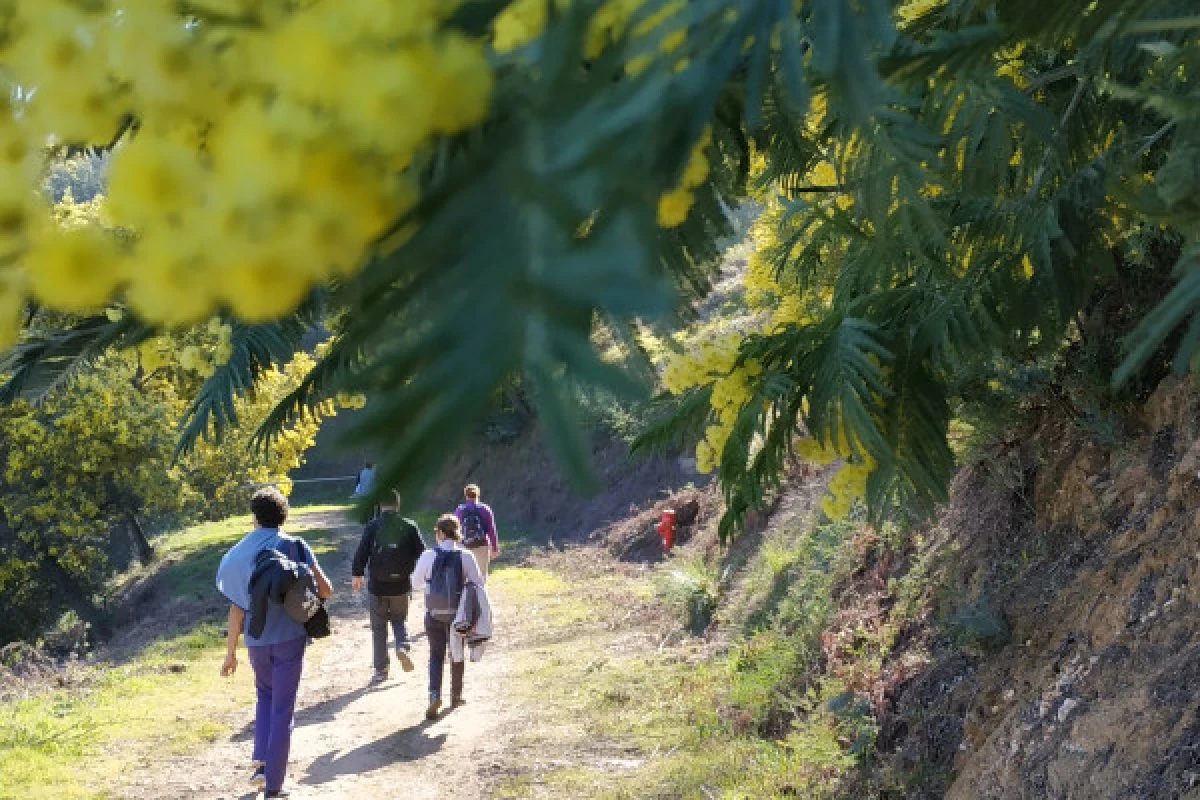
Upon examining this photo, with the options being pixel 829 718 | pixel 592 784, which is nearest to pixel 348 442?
pixel 829 718

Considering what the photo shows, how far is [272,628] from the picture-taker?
5.47 meters

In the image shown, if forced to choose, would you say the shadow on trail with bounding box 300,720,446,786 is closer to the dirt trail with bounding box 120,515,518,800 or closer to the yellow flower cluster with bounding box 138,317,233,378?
the dirt trail with bounding box 120,515,518,800

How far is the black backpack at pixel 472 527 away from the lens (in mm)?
9508

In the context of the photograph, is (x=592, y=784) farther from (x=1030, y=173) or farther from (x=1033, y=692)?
(x=1030, y=173)

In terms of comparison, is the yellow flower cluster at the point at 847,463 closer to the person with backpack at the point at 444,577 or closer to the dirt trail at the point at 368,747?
the dirt trail at the point at 368,747

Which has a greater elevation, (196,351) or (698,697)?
(196,351)

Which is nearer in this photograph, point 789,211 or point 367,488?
point 367,488

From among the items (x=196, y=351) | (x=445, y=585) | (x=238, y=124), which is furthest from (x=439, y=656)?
(x=238, y=124)

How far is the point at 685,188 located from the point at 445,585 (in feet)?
21.5

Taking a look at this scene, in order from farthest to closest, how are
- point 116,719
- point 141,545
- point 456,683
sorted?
point 141,545
point 116,719
point 456,683

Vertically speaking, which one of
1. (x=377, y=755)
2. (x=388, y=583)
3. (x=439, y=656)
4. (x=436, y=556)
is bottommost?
(x=377, y=755)

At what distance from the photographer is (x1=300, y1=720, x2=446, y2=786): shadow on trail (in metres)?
6.54

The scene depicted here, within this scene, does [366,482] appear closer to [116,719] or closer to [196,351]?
[196,351]

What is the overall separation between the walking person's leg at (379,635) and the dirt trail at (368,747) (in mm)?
130
